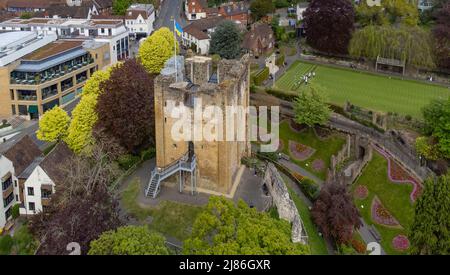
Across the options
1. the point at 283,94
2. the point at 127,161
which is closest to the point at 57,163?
the point at 127,161

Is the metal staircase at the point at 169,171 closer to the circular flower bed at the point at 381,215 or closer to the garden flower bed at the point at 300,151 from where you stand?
the garden flower bed at the point at 300,151

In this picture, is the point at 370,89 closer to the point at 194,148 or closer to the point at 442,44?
the point at 442,44

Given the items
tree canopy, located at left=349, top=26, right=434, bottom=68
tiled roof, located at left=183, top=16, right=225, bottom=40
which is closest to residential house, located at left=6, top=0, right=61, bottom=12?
tiled roof, located at left=183, top=16, right=225, bottom=40

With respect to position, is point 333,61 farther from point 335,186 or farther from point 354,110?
point 335,186

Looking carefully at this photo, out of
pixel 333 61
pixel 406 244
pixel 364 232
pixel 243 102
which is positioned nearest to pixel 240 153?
pixel 243 102

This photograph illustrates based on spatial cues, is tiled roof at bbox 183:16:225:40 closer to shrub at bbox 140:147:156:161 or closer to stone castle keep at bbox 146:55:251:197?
shrub at bbox 140:147:156:161

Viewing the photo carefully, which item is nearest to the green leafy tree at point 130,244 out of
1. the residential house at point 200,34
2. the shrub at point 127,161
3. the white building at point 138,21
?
the shrub at point 127,161
